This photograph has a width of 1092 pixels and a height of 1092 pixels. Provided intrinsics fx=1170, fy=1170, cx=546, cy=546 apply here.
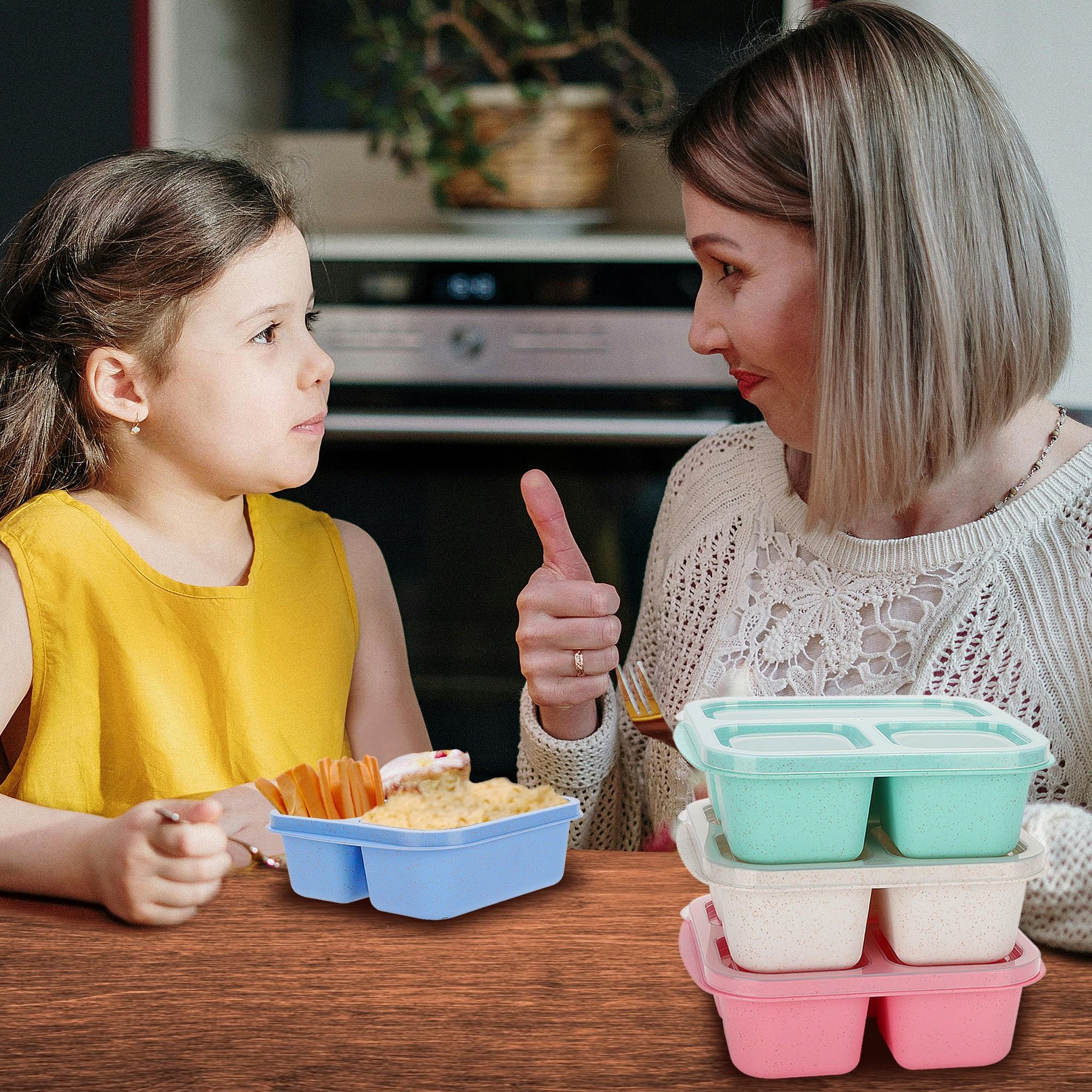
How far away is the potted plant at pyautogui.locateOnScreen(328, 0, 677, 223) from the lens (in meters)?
2.10

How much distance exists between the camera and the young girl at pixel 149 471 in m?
1.04

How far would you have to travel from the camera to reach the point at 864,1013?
0.59 metres

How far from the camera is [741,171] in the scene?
3.27ft

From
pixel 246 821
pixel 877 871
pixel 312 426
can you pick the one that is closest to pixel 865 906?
pixel 877 871

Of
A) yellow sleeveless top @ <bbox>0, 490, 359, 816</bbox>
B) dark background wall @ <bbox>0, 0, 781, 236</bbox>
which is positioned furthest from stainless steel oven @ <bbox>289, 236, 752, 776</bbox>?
yellow sleeveless top @ <bbox>0, 490, 359, 816</bbox>

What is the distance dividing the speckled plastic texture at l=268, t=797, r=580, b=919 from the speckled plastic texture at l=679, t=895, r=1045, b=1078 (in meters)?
0.19

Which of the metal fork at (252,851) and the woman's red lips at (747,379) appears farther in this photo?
the woman's red lips at (747,379)

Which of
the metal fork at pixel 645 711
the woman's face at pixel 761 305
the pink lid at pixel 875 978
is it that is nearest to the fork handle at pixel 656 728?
the metal fork at pixel 645 711

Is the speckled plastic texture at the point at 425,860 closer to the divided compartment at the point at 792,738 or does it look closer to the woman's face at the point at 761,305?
the divided compartment at the point at 792,738

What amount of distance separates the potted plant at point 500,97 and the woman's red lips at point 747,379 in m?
1.17

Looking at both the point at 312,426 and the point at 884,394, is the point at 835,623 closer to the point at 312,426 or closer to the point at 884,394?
the point at 884,394

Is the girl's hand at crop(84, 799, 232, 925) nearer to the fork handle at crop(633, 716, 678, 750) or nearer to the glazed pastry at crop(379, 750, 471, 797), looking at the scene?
the glazed pastry at crop(379, 750, 471, 797)

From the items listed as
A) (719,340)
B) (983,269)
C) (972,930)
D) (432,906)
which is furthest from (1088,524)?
(432,906)

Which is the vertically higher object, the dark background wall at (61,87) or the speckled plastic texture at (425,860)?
the dark background wall at (61,87)
